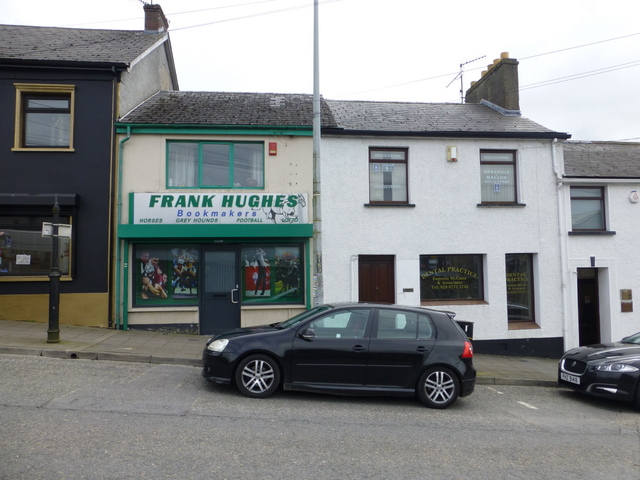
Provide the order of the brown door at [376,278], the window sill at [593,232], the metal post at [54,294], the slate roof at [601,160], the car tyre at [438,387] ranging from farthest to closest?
1. the slate roof at [601,160]
2. the window sill at [593,232]
3. the brown door at [376,278]
4. the metal post at [54,294]
5. the car tyre at [438,387]

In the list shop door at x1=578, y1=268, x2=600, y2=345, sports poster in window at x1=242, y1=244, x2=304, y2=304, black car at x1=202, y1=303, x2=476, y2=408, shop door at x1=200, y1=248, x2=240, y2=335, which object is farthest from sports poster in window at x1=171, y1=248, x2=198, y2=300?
shop door at x1=578, y1=268, x2=600, y2=345

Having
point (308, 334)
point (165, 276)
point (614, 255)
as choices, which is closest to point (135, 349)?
point (165, 276)

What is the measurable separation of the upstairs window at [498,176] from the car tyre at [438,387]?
23.7ft

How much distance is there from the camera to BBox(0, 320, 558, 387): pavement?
8984 millimetres

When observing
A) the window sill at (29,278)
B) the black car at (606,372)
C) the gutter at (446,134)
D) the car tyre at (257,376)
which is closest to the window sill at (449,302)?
the black car at (606,372)

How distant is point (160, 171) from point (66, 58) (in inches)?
140

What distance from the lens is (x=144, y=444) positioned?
5.12 meters

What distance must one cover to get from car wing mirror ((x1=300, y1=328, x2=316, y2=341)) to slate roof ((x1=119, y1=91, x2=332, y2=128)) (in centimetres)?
673

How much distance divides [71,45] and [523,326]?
46.7 feet

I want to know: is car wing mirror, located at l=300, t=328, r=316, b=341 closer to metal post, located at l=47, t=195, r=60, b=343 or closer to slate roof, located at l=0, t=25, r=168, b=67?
metal post, located at l=47, t=195, r=60, b=343

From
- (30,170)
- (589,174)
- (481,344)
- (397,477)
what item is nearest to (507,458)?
(397,477)

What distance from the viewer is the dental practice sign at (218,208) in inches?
474

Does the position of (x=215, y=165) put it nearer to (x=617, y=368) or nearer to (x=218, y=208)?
(x=218, y=208)

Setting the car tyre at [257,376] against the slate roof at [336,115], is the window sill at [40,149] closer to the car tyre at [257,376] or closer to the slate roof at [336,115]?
the slate roof at [336,115]
